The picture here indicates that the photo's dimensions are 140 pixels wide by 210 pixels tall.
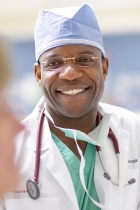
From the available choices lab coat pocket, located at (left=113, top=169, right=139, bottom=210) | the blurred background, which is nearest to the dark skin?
lab coat pocket, located at (left=113, top=169, right=139, bottom=210)

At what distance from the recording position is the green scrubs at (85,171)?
1.18m

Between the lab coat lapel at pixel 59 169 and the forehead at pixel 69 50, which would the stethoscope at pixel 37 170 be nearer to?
the lab coat lapel at pixel 59 169

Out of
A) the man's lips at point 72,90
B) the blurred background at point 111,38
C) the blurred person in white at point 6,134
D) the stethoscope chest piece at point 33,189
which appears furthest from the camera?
the blurred background at point 111,38

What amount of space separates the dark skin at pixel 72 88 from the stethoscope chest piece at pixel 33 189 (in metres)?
0.23

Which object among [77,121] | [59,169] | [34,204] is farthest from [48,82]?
[34,204]

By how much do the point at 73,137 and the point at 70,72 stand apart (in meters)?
0.26

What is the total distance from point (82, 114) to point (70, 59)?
0.21 meters

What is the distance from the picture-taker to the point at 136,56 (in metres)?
2.48

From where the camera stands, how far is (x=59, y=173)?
3.76 feet

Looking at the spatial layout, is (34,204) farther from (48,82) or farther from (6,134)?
(6,134)

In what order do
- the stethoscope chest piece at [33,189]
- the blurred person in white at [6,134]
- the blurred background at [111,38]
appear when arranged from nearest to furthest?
the blurred person in white at [6,134] → the stethoscope chest piece at [33,189] → the blurred background at [111,38]

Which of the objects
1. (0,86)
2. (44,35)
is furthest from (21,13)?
(0,86)

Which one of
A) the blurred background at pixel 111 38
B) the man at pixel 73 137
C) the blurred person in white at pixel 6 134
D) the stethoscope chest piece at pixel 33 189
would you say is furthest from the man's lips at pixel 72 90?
the blurred background at pixel 111 38

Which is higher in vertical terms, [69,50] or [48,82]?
[69,50]
